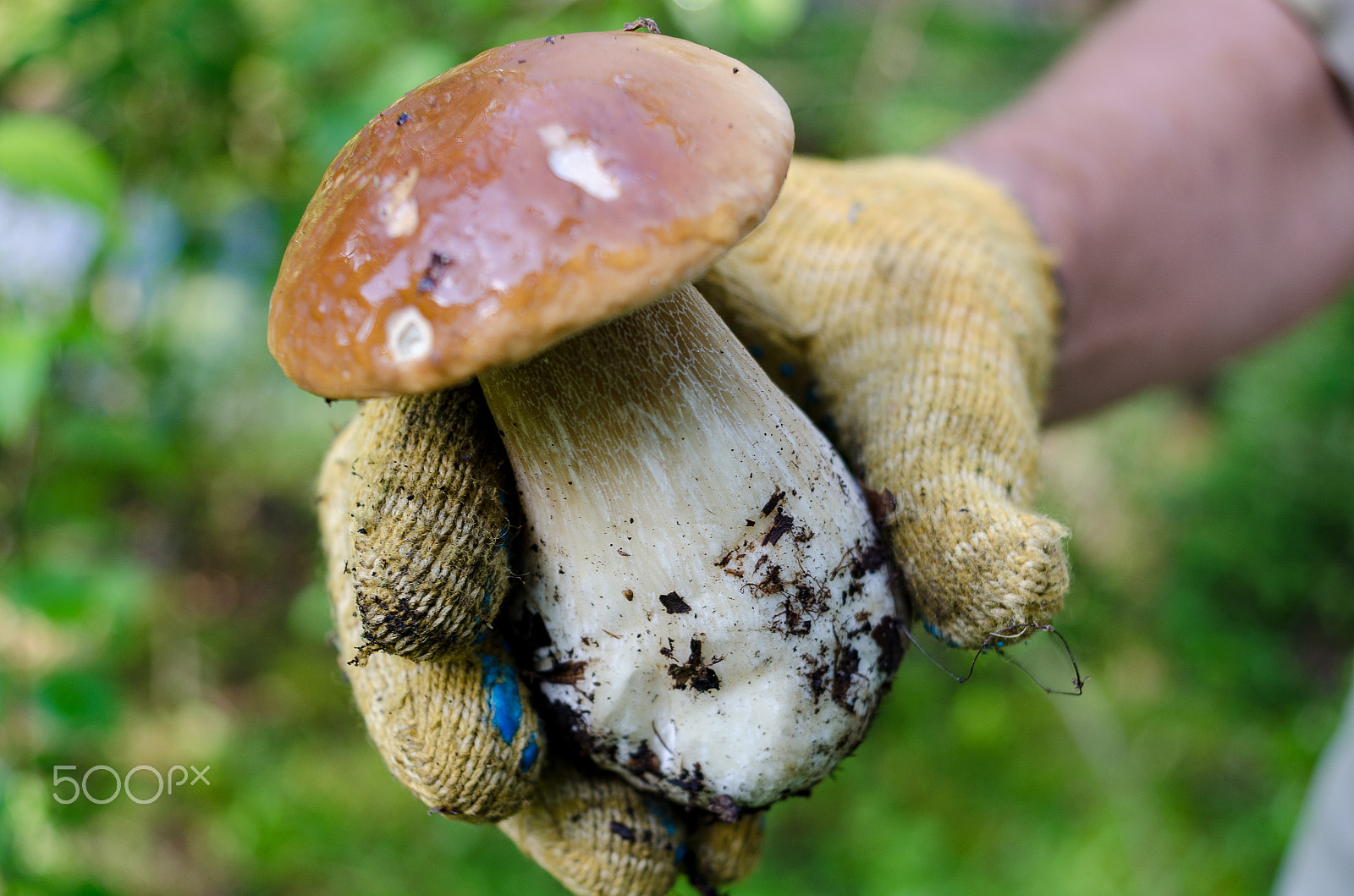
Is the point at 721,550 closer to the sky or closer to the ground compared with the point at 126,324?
closer to the sky

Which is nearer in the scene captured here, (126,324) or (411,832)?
(126,324)

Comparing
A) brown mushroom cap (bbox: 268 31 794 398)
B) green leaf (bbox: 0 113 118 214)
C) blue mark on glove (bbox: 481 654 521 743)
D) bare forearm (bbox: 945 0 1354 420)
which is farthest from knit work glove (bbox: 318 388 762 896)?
bare forearm (bbox: 945 0 1354 420)

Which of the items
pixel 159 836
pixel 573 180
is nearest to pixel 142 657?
pixel 159 836

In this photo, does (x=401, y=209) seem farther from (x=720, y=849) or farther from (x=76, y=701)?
(x=76, y=701)

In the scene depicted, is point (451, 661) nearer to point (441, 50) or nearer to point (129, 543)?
point (441, 50)

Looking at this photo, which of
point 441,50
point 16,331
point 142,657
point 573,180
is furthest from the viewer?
point 142,657

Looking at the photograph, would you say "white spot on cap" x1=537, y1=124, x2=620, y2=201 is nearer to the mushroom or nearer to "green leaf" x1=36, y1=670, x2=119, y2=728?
the mushroom

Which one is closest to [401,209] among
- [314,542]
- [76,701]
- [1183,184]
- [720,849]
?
[720,849]
